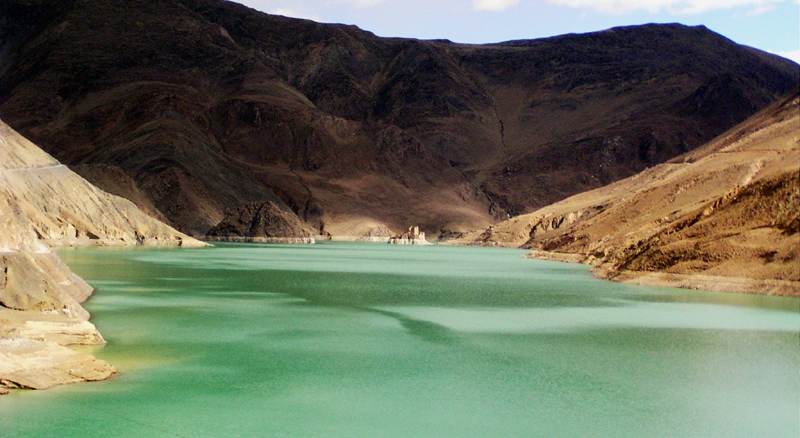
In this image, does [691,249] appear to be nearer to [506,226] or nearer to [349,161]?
[506,226]

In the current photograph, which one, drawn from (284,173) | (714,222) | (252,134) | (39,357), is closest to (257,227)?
(284,173)

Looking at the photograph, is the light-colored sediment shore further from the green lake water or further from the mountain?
the mountain

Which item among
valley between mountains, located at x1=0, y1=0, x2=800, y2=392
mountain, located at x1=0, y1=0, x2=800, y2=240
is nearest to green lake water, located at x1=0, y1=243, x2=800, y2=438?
valley between mountains, located at x1=0, y1=0, x2=800, y2=392

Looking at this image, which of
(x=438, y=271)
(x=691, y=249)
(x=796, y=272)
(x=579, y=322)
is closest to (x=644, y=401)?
(x=579, y=322)

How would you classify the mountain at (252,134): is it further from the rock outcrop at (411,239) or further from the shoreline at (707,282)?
the shoreline at (707,282)

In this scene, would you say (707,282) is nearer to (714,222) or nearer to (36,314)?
(714,222)

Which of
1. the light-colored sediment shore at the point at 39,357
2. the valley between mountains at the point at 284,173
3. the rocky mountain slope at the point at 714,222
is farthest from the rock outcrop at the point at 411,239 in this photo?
the light-colored sediment shore at the point at 39,357
